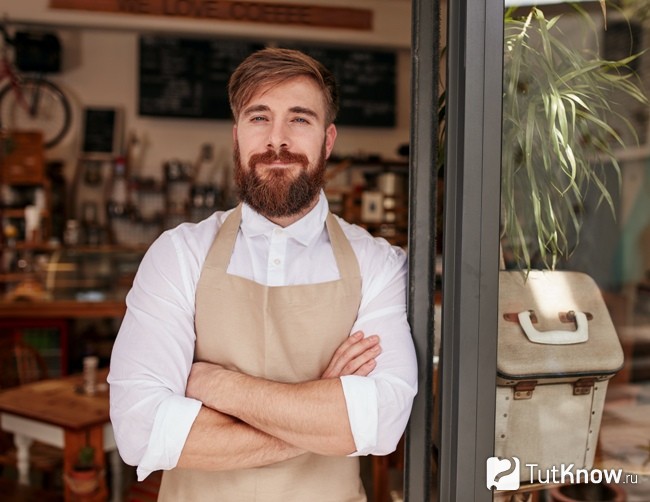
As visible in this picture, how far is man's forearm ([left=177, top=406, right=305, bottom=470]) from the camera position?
142 centimetres

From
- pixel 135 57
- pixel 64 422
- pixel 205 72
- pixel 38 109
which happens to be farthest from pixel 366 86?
pixel 64 422

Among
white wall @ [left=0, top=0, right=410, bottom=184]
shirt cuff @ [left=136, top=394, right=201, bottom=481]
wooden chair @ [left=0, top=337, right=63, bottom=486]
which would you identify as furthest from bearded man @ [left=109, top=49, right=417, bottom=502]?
white wall @ [left=0, top=0, right=410, bottom=184]

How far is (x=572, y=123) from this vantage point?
1586mm

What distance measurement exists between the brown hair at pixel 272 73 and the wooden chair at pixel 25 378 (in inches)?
114

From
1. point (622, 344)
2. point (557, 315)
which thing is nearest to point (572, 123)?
point (557, 315)

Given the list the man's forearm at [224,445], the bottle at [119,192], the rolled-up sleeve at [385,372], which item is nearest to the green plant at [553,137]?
the rolled-up sleeve at [385,372]

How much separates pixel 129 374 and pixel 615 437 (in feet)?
3.81

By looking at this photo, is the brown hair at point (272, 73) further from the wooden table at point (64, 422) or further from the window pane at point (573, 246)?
the wooden table at point (64, 422)

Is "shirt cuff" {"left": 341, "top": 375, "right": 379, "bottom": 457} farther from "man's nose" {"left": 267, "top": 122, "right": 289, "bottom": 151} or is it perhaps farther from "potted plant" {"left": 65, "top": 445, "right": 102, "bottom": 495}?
"potted plant" {"left": 65, "top": 445, "right": 102, "bottom": 495}

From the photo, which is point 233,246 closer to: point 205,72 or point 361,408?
point 361,408

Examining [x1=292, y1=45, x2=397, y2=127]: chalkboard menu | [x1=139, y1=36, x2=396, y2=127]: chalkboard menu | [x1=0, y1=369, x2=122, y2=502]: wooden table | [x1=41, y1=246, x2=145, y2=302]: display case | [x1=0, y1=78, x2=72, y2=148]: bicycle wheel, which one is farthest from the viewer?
[x1=292, y1=45, x2=397, y2=127]: chalkboard menu

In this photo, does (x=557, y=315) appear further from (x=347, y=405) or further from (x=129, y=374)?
(x=129, y=374)

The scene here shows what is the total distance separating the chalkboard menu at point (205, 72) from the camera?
660cm

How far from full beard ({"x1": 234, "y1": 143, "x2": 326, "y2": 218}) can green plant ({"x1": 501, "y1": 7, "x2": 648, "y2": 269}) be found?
0.44 m
